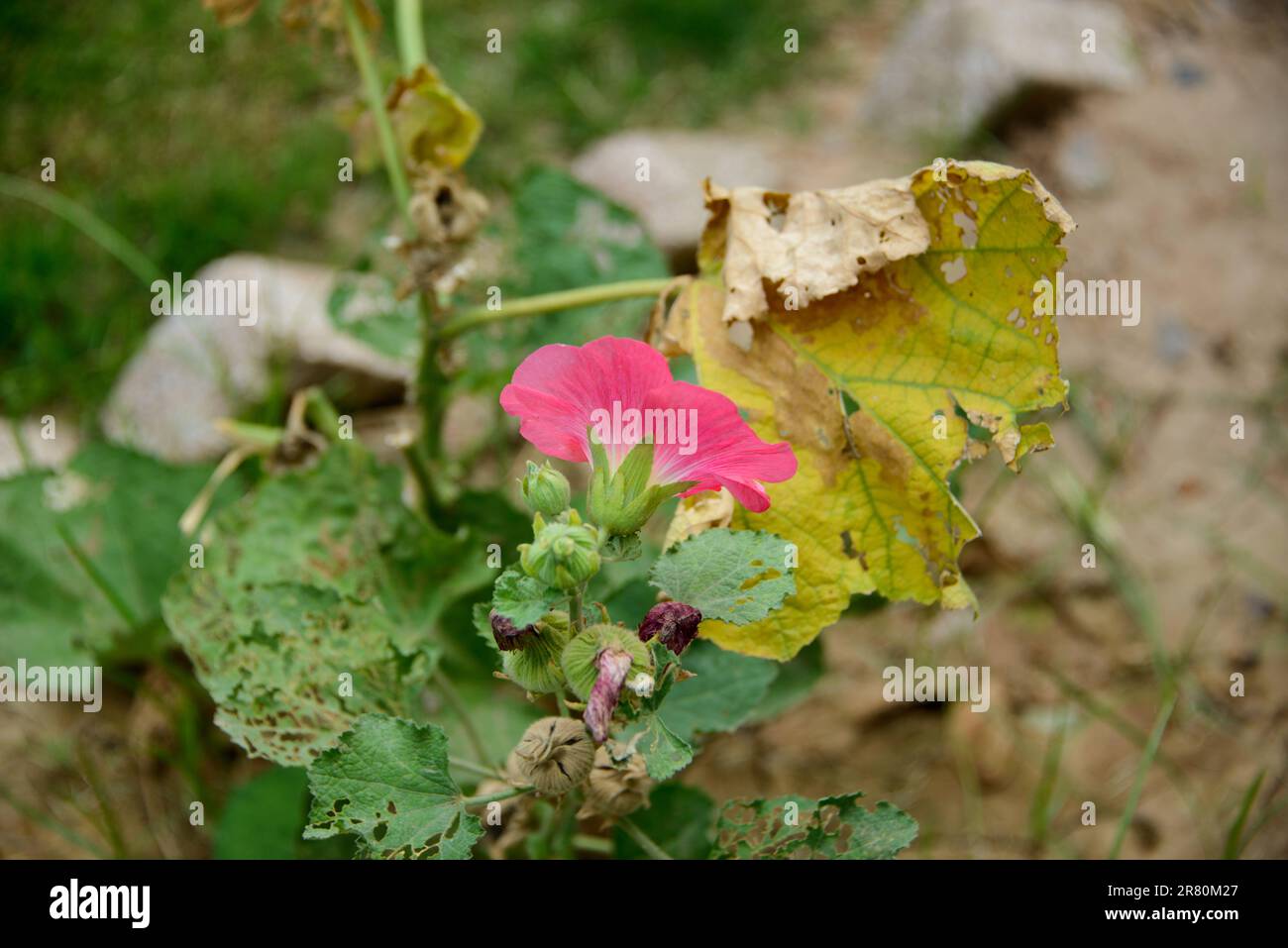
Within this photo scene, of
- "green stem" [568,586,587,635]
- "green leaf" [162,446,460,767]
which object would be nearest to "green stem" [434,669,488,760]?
"green leaf" [162,446,460,767]

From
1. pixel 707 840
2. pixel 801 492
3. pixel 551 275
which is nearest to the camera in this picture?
pixel 801 492

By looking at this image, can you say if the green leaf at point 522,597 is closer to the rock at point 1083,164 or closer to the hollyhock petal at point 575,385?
the hollyhock petal at point 575,385

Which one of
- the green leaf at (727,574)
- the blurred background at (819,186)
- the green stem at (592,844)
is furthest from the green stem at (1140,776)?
the green leaf at (727,574)

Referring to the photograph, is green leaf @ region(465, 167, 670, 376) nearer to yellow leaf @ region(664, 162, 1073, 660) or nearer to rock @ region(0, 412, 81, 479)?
yellow leaf @ region(664, 162, 1073, 660)

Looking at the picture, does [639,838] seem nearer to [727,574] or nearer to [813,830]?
[813,830]

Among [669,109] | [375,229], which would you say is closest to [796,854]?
[375,229]

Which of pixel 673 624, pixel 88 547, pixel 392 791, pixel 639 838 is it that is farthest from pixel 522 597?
pixel 88 547
